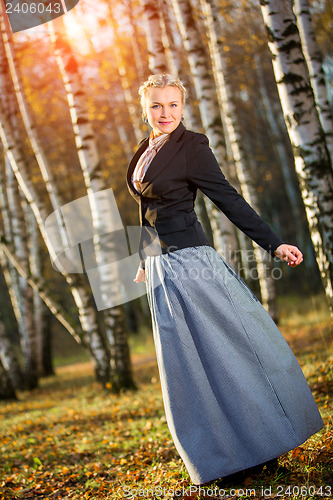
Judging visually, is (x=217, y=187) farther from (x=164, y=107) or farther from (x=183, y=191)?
(x=164, y=107)

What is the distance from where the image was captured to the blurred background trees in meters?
4.99

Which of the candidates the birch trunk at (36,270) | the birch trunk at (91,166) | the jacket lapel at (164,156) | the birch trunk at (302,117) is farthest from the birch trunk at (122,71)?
the jacket lapel at (164,156)

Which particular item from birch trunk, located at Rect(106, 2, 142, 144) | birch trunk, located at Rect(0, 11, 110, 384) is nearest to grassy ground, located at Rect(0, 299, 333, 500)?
birch trunk, located at Rect(0, 11, 110, 384)

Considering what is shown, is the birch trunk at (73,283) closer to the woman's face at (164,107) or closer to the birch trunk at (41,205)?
the birch trunk at (41,205)

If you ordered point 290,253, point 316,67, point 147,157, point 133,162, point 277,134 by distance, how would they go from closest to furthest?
point 290,253, point 147,157, point 133,162, point 316,67, point 277,134

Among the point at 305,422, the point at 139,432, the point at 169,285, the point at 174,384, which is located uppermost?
the point at 169,285

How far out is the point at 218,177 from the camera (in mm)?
3098

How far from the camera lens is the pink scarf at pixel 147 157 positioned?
10.6 ft

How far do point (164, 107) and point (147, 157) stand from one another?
33 centimetres

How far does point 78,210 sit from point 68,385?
7.86 meters

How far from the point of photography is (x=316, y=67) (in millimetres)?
6969

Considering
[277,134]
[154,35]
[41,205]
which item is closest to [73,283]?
[41,205]

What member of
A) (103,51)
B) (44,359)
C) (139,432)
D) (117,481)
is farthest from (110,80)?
(117,481)

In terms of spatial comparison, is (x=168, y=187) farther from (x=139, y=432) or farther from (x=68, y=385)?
(x=68, y=385)
